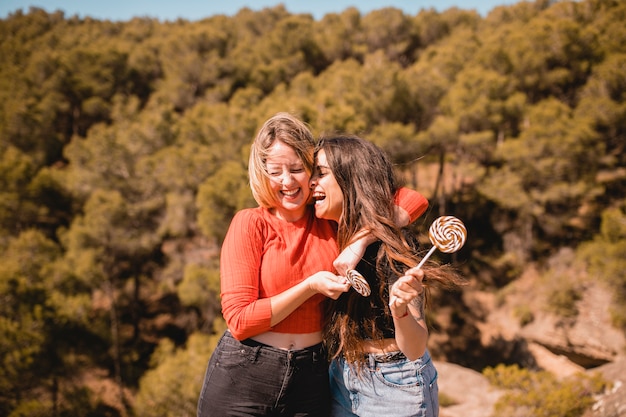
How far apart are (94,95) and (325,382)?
2122 centimetres

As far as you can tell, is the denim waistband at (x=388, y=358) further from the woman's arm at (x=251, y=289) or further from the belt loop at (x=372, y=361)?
the woman's arm at (x=251, y=289)

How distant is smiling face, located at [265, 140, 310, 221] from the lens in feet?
5.29

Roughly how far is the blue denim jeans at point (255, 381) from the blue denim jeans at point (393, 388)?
208mm

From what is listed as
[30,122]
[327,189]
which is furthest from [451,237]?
[30,122]

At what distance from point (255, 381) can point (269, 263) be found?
44 cm

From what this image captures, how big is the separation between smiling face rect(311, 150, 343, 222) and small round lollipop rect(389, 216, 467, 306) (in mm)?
375

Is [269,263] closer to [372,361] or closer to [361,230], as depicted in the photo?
[361,230]

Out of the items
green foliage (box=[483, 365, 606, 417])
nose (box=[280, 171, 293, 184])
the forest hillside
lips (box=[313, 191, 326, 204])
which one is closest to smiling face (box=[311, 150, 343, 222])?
lips (box=[313, 191, 326, 204])

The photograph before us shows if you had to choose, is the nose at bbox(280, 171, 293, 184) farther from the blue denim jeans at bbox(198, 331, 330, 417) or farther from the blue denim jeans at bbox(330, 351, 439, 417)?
the blue denim jeans at bbox(330, 351, 439, 417)

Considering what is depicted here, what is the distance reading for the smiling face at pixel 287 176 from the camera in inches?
63.4

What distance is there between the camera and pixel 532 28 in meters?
14.9

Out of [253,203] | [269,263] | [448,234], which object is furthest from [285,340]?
[253,203]

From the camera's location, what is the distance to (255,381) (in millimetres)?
1542

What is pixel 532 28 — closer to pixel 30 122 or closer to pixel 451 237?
pixel 451 237
